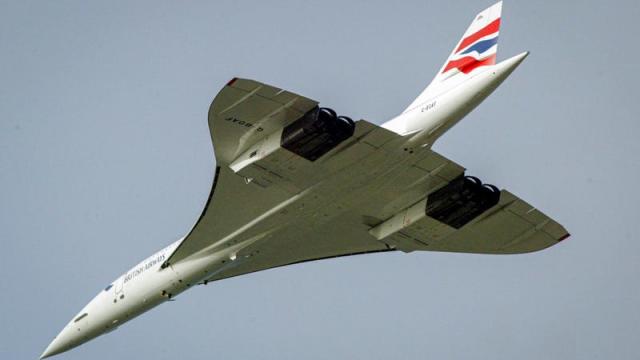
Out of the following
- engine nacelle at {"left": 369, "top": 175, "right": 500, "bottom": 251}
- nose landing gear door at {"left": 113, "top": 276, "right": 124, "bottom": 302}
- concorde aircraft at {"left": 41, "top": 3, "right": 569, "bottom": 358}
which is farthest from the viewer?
nose landing gear door at {"left": 113, "top": 276, "right": 124, "bottom": 302}

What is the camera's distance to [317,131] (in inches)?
1121

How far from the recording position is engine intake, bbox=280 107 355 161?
93.0 ft

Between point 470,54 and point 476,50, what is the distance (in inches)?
8.2

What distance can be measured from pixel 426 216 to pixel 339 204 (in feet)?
9.75

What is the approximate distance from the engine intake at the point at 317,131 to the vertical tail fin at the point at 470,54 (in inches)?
102

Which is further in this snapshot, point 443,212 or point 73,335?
point 73,335

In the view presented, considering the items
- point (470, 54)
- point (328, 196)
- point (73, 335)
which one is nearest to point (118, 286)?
point (73, 335)

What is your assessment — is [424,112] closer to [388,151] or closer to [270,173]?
[388,151]

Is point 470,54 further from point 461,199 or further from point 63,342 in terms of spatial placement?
point 63,342

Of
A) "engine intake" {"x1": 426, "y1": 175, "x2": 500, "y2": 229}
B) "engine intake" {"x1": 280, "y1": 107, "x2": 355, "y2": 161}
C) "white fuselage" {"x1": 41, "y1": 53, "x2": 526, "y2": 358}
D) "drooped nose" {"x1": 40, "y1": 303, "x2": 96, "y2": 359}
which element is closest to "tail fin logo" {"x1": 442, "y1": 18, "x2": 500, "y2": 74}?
"engine intake" {"x1": 426, "y1": 175, "x2": 500, "y2": 229}

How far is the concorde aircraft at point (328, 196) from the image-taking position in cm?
2866

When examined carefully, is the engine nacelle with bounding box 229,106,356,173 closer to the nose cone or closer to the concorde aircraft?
the concorde aircraft

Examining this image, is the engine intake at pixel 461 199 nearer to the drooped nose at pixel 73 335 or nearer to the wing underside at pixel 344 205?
the wing underside at pixel 344 205

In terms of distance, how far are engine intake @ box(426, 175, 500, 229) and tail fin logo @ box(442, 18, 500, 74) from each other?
10.7ft
